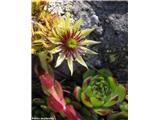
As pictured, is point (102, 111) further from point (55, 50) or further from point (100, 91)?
point (55, 50)

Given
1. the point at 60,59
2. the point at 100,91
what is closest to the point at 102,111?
the point at 100,91

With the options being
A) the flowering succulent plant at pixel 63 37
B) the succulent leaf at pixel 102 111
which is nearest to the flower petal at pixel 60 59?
the flowering succulent plant at pixel 63 37

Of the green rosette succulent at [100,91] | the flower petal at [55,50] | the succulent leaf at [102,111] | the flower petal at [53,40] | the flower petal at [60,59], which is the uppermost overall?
the flower petal at [53,40]

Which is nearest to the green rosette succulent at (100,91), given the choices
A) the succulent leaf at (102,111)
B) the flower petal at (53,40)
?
the succulent leaf at (102,111)

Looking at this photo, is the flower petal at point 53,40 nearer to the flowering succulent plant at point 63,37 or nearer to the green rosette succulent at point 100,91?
the flowering succulent plant at point 63,37

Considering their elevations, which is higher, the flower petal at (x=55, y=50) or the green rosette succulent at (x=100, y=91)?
the flower petal at (x=55, y=50)

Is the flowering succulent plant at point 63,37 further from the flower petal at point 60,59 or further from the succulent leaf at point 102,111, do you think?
the succulent leaf at point 102,111

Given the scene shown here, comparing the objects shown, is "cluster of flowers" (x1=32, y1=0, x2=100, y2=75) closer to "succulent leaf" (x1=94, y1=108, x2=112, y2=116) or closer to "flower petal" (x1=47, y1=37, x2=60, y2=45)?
"flower petal" (x1=47, y1=37, x2=60, y2=45)
